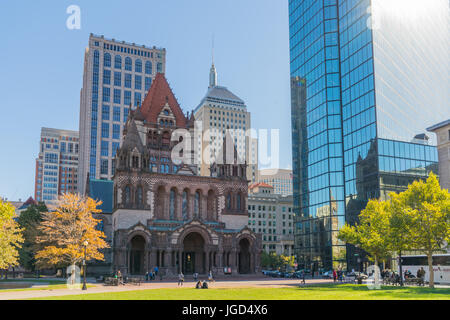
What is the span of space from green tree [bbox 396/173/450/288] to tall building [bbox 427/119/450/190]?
25143 mm

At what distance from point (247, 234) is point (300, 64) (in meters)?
39.3

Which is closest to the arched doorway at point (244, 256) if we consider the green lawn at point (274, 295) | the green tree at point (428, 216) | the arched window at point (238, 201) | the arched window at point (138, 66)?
the arched window at point (238, 201)

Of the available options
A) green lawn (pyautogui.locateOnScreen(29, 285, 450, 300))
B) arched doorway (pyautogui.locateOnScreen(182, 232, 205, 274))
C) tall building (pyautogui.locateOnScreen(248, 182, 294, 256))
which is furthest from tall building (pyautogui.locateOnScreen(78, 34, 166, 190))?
green lawn (pyautogui.locateOnScreen(29, 285, 450, 300))

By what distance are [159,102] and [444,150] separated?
163 ft

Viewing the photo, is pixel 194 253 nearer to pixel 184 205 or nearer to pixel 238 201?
pixel 184 205

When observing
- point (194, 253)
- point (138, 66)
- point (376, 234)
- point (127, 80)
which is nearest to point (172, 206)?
point (194, 253)

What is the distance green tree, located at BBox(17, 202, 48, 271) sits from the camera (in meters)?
69.2

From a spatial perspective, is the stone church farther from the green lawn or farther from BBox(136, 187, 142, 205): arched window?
the green lawn

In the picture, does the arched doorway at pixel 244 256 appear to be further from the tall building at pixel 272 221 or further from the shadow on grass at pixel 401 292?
the tall building at pixel 272 221

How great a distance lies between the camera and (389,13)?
263 ft

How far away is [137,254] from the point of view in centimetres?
7031

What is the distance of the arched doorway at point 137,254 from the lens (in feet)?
226

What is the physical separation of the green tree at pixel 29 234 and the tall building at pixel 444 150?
5914 cm
